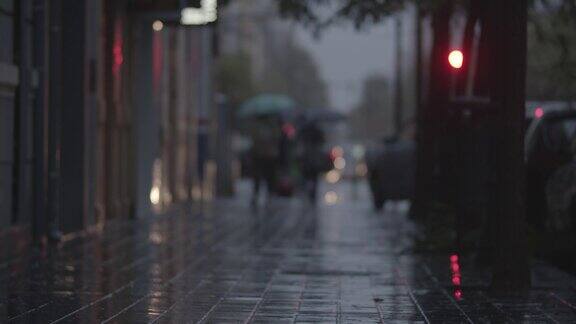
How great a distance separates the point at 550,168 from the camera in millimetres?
15727

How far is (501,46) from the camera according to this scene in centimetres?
1169

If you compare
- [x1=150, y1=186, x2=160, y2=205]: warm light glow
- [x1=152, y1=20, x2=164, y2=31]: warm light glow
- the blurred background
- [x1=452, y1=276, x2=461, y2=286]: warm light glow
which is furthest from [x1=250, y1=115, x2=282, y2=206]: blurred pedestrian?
[x1=452, y1=276, x2=461, y2=286]: warm light glow

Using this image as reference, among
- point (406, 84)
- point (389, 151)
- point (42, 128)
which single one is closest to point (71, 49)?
point (42, 128)

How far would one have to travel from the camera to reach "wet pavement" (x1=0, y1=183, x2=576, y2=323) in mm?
9484

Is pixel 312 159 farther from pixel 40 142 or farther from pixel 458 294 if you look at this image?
pixel 458 294

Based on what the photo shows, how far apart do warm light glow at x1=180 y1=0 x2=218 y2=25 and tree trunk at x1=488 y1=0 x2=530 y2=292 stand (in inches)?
464

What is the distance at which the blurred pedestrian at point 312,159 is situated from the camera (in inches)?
1292

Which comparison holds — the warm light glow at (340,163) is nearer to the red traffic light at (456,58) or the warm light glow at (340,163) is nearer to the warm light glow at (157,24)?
the warm light glow at (157,24)

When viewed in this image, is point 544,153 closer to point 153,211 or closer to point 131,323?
→ point 131,323

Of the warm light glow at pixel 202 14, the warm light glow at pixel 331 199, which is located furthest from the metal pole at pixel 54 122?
the warm light glow at pixel 331 199

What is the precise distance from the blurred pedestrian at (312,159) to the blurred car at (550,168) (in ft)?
51.2

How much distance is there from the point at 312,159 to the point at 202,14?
1025 cm

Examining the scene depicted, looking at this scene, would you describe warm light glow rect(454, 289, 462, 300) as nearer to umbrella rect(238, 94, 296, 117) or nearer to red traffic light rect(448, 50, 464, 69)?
red traffic light rect(448, 50, 464, 69)

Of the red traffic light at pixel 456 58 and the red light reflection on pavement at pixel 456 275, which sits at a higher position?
the red traffic light at pixel 456 58
